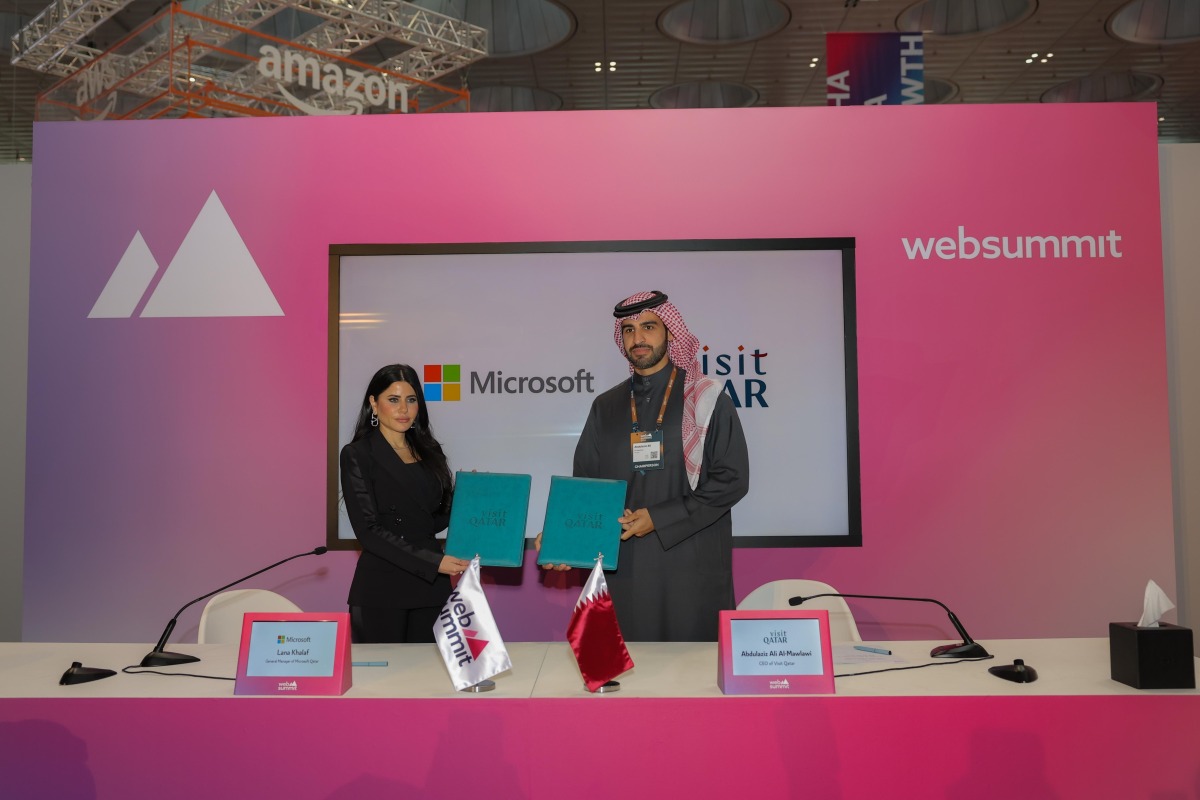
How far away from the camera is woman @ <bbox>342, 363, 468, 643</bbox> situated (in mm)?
3191

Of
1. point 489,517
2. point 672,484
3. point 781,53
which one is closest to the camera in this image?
point 489,517

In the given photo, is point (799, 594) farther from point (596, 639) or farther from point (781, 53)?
point (781, 53)

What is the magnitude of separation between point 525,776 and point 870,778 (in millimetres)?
737

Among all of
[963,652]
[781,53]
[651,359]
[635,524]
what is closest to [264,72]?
[651,359]

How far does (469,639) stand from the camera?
208 cm

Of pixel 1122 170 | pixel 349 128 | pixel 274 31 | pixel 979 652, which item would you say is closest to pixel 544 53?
pixel 274 31

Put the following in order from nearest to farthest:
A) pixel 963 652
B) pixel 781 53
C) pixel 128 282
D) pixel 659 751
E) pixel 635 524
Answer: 1. pixel 659 751
2. pixel 963 652
3. pixel 635 524
4. pixel 128 282
5. pixel 781 53

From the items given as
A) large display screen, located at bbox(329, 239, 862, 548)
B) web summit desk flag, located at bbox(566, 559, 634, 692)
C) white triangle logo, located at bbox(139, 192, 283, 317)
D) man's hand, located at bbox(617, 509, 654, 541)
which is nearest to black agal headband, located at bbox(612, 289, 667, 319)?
large display screen, located at bbox(329, 239, 862, 548)

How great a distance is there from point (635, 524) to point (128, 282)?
2.75 m

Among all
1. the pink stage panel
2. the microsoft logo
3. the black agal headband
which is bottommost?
the pink stage panel

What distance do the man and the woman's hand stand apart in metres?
0.68

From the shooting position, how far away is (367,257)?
4.15m

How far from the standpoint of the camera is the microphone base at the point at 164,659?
2366 mm

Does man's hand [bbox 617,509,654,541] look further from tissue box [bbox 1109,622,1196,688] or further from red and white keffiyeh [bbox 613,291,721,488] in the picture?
tissue box [bbox 1109,622,1196,688]
